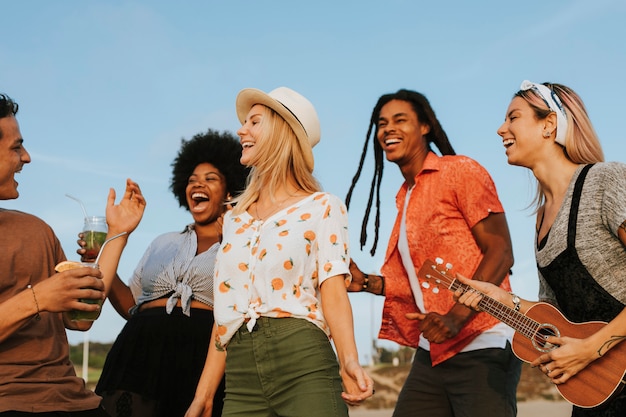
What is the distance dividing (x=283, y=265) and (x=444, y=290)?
5.64 ft

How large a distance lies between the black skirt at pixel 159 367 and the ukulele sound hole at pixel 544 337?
2439 millimetres

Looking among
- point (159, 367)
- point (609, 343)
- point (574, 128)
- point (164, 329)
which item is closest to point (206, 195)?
point (164, 329)

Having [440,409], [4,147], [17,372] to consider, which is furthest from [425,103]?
[17,372]

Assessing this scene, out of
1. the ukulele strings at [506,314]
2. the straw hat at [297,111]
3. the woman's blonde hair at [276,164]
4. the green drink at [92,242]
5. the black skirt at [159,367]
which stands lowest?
the black skirt at [159,367]

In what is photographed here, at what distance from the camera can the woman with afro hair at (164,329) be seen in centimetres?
591

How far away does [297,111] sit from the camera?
451 centimetres

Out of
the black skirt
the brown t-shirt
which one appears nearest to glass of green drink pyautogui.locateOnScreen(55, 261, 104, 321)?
the brown t-shirt

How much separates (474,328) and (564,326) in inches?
38.6

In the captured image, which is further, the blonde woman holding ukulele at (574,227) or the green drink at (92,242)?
the green drink at (92,242)

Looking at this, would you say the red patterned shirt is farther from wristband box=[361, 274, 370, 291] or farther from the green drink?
the green drink

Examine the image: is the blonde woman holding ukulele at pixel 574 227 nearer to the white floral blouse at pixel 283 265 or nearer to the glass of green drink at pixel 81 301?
the white floral blouse at pixel 283 265

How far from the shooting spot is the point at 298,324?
3992mm

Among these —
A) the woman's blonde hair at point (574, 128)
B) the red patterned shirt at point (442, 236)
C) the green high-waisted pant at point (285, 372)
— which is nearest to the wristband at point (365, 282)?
the red patterned shirt at point (442, 236)

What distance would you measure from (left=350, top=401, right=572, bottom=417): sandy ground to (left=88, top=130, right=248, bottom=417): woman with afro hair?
14.5 m
